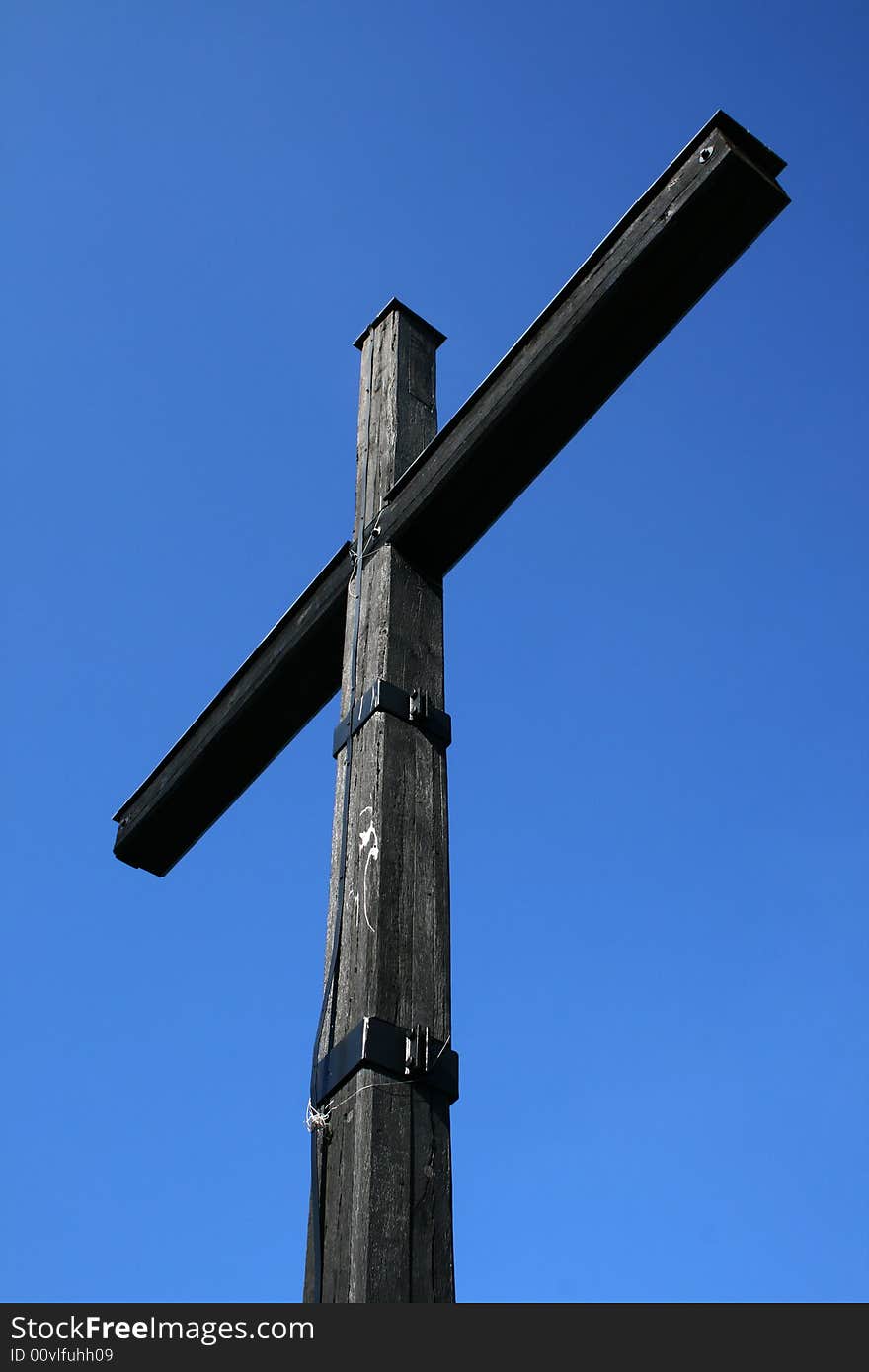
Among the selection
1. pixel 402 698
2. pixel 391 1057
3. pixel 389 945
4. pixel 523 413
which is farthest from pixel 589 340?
pixel 391 1057

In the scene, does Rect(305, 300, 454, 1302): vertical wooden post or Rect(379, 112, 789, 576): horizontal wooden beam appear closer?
Rect(305, 300, 454, 1302): vertical wooden post

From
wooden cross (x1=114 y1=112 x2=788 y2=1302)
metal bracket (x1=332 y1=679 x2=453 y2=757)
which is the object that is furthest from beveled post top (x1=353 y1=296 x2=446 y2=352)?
metal bracket (x1=332 y1=679 x2=453 y2=757)

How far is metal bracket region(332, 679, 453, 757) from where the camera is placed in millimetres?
3512

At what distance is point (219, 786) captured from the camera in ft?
15.7

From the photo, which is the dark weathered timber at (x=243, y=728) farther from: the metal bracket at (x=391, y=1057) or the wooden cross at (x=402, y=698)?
the metal bracket at (x=391, y=1057)

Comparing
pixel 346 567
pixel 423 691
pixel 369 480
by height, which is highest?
pixel 369 480

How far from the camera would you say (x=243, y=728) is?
183 inches

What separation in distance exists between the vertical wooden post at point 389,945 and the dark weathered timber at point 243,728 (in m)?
0.36

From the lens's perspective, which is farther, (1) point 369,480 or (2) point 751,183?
(1) point 369,480

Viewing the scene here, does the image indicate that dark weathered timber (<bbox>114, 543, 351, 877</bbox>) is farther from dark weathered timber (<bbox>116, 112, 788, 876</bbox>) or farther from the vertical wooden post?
the vertical wooden post
